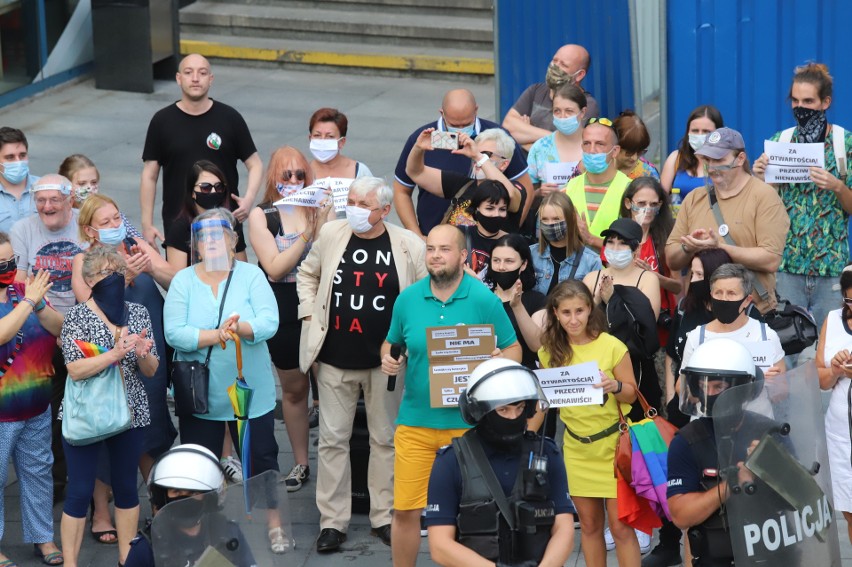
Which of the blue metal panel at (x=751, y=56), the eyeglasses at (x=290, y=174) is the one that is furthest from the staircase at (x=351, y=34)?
the eyeglasses at (x=290, y=174)

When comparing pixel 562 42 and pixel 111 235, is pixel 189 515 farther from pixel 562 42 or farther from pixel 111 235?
pixel 562 42

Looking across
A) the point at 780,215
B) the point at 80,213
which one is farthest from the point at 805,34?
the point at 80,213

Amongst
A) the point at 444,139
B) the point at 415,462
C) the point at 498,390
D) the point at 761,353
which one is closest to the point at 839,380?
the point at 761,353

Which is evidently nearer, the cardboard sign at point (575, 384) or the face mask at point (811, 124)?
the cardboard sign at point (575, 384)

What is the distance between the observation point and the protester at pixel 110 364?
24.7 feet

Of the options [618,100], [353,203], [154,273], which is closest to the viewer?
[353,203]

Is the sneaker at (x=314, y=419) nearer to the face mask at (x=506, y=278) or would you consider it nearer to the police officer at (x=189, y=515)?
the face mask at (x=506, y=278)

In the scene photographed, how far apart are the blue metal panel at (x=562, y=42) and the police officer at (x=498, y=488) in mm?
6841

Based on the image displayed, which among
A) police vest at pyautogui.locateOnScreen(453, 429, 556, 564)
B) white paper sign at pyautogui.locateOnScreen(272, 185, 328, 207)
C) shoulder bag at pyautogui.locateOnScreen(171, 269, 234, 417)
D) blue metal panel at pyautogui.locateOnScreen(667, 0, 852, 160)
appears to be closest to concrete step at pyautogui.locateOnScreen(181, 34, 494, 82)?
blue metal panel at pyautogui.locateOnScreen(667, 0, 852, 160)

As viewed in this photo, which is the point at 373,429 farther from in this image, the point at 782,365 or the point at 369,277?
the point at 782,365

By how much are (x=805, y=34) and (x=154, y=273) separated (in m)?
5.24

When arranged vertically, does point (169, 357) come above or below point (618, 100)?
below

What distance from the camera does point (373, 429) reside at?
323 inches

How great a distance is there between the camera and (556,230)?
825cm
